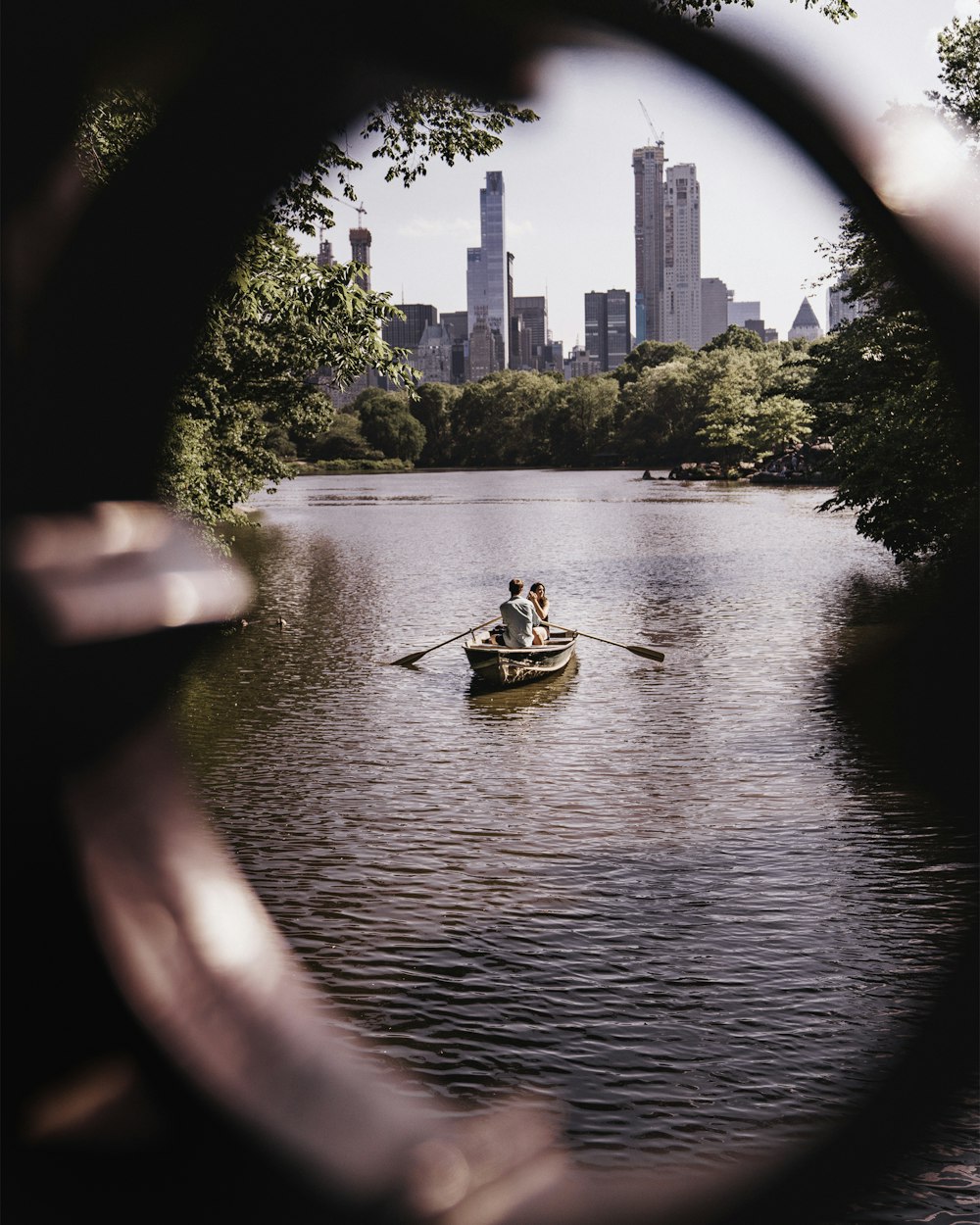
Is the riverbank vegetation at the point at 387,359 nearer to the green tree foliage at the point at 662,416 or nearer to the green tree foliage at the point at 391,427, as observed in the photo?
the green tree foliage at the point at 662,416

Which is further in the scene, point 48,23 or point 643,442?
point 643,442

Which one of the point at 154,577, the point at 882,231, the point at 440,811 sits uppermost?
the point at 882,231

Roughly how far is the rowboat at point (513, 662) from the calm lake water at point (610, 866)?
0.32m

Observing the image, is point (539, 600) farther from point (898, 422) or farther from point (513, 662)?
point (898, 422)

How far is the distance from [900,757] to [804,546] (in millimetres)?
26028

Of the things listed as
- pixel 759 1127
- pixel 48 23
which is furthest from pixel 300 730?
pixel 48 23

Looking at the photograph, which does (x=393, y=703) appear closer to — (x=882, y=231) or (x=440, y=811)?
(x=440, y=811)

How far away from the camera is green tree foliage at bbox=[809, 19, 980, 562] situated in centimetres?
1780

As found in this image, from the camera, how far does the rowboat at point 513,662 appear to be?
18.0 m

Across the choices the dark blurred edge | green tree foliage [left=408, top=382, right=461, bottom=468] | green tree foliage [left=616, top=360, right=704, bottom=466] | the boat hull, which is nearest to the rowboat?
the boat hull

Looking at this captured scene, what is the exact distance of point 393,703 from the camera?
1691cm

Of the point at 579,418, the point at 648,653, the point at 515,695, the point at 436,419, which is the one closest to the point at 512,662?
the point at 515,695

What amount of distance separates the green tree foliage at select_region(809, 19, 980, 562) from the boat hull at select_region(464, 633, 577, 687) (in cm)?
598

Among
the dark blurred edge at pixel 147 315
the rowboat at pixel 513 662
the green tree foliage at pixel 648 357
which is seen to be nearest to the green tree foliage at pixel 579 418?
the green tree foliage at pixel 648 357
